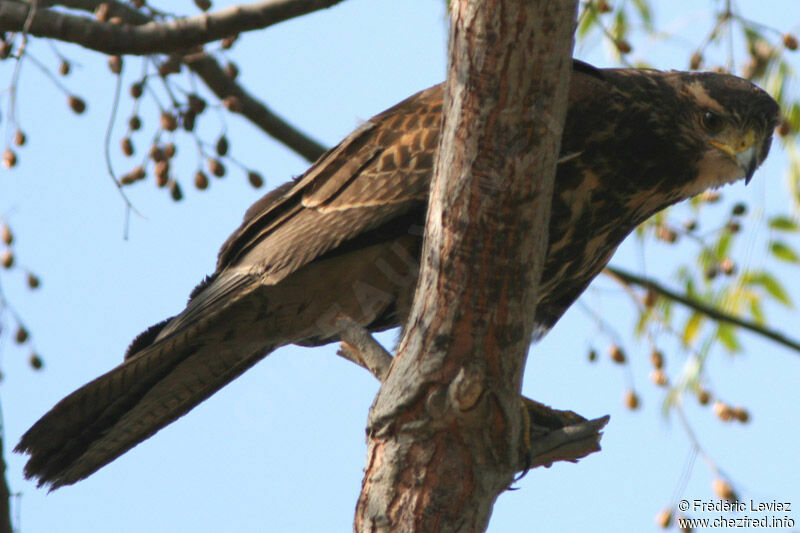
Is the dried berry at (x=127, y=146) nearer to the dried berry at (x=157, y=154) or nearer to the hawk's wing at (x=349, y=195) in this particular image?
the dried berry at (x=157, y=154)

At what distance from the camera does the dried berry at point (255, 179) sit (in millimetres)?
4136

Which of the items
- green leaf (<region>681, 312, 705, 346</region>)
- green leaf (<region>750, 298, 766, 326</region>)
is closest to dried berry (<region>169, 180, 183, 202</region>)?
green leaf (<region>681, 312, 705, 346</region>)

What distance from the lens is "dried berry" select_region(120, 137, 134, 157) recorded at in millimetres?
3895

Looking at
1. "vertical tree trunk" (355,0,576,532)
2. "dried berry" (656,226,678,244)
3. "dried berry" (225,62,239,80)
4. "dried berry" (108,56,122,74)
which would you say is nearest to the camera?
"vertical tree trunk" (355,0,576,532)

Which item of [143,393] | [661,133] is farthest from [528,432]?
[143,393]

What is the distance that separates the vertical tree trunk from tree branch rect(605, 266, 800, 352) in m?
2.10

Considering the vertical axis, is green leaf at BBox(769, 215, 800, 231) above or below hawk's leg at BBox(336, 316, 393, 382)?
above

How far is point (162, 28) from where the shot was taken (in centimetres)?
339

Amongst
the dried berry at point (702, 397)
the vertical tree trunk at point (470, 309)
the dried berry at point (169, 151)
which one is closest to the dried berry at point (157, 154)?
the dried berry at point (169, 151)

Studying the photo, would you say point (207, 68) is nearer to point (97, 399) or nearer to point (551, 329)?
point (97, 399)

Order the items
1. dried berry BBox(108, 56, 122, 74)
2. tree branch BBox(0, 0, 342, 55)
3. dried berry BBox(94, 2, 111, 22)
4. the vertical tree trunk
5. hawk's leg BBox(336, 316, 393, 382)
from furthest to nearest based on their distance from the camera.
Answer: dried berry BBox(108, 56, 122, 74) < dried berry BBox(94, 2, 111, 22) < tree branch BBox(0, 0, 342, 55) < hawk's leg BBox(336, 316, 393, 382) < the vertical tree trunk

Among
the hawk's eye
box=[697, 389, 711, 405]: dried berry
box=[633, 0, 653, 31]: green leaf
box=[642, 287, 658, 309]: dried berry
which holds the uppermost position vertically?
box=[633, 0, 653, 31]: green leaf

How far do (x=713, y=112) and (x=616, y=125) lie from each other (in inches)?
19.0

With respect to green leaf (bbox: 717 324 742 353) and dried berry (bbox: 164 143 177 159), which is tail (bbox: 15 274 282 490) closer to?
dried berry (bbox: 164 143 177 159)
